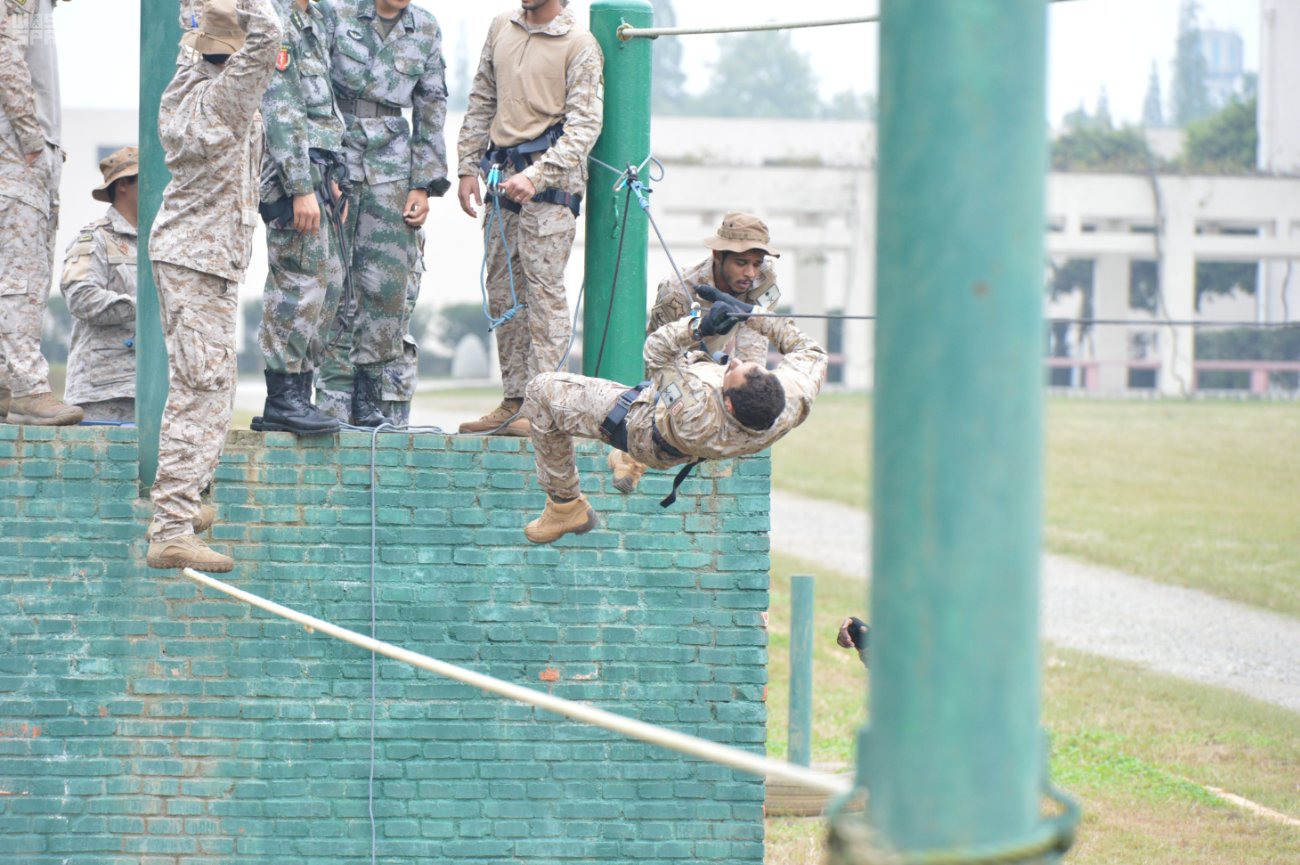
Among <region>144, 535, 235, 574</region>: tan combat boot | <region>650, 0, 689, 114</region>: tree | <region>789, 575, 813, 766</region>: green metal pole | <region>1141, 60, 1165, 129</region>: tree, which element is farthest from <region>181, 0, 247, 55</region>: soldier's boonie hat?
<region>1141, 60, 1165, 129</region>: tree

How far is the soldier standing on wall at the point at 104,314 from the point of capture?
22.5ft

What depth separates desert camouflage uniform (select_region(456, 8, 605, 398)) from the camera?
21.4 ft

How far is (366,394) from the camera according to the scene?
23.1 feet

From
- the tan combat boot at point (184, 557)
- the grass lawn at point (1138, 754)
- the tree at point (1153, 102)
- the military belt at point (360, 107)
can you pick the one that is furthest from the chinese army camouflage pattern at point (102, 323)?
the tree at point (1153, 102)

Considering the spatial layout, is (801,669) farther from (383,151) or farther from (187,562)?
(187,562)

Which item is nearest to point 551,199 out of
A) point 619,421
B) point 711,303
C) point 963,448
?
point 711,303

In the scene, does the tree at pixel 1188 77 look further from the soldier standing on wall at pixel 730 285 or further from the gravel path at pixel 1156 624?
the soldier standing on wall at pixel 730 285

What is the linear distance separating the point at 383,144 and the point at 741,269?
1655 mm

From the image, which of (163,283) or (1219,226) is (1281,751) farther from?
(1219,226)

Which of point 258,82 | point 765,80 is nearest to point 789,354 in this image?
point 258,82

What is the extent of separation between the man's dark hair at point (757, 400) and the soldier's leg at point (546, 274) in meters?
1.57

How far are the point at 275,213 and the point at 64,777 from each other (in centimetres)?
237

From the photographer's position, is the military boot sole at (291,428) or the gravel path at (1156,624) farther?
the gravel path at (1156,624)

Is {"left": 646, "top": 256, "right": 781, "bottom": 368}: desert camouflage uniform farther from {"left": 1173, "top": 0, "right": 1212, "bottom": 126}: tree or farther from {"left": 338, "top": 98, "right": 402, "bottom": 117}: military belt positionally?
{"left": 1173, "top": 0, "right": 1212, "bottom": 126}: tree
